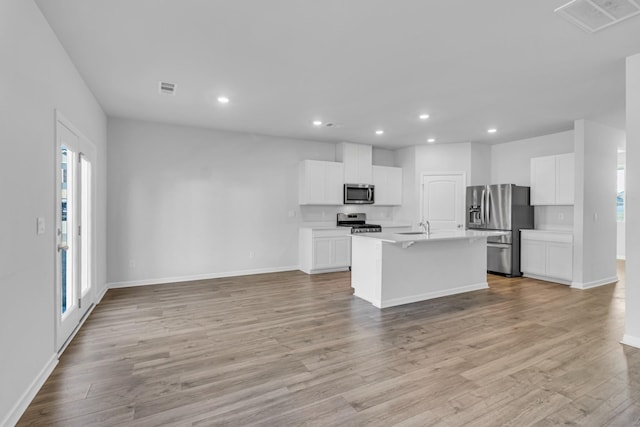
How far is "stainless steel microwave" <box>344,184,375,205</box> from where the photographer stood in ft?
21.9

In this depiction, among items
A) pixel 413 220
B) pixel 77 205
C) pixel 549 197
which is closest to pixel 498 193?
pixel 549 197

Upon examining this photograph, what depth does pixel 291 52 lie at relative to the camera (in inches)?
114

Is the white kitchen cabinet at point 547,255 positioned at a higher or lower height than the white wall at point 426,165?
lower

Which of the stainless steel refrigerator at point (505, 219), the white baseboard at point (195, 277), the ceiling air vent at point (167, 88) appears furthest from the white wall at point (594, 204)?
the ceiling air vent at point (167, 88)

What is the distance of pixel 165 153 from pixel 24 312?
373 centimetres

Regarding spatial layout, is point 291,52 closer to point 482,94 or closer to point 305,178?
point 482,94

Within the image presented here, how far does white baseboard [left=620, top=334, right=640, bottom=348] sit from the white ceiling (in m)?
2.60

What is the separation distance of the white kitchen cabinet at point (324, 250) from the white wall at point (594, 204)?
3.74 meters

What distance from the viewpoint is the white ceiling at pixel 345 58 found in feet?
7.60

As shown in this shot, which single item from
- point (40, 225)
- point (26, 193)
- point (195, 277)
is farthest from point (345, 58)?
point (195, 277)

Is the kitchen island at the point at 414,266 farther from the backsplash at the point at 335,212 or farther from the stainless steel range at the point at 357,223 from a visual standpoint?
the backsplash at the point at 335,212

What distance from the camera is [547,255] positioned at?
5.58 metres

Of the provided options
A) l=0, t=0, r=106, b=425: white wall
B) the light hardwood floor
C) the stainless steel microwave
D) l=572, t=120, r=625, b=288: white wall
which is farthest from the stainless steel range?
l=0, t=0, r=106, b=425: white wall

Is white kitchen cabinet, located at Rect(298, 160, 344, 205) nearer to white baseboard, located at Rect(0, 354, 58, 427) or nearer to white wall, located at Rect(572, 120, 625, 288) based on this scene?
white wall, located at Rect(572, 120, 625, 288)
